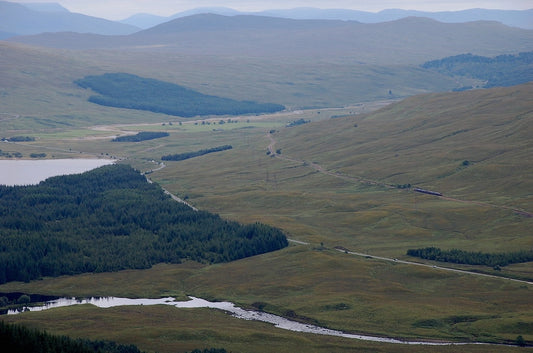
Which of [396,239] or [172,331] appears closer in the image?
[172,331]

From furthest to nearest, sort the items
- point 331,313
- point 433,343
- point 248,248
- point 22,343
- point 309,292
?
point 248,248 → point 309,292 → point 331,313 → point 433,343 → point 22,343

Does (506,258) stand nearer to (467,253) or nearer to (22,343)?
(467,253)

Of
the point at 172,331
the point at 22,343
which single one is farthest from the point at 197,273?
the point at 22,343

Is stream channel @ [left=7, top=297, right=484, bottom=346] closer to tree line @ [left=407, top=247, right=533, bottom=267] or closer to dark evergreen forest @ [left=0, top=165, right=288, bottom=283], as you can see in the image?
dark evergreen forest @ [left=0, top=165, right=288, bottom=283]

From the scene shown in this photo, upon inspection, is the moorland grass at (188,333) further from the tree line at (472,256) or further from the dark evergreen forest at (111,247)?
the tree line at (472,256)

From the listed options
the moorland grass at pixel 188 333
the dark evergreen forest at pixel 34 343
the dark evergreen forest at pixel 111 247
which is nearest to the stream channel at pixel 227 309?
the moorland grass at pixel 188 333

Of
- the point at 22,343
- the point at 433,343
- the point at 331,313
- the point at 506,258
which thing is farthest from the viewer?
the point at 506,258

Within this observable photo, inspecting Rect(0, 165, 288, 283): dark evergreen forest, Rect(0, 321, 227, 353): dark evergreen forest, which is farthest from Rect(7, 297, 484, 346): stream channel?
Rect(0, 321, 227, 353): dark evergreen forest

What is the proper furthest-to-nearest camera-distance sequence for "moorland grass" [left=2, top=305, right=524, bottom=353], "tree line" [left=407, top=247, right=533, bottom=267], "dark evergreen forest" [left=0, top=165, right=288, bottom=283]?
1. "dark evergreen forest" [left=0, top=165, right=288, bottom=283]
2. "tree line" [left=407, top=247, right=533, bottom=267]
3. "moorland grass" [left=2, top=305, right=524, bottom=353]
